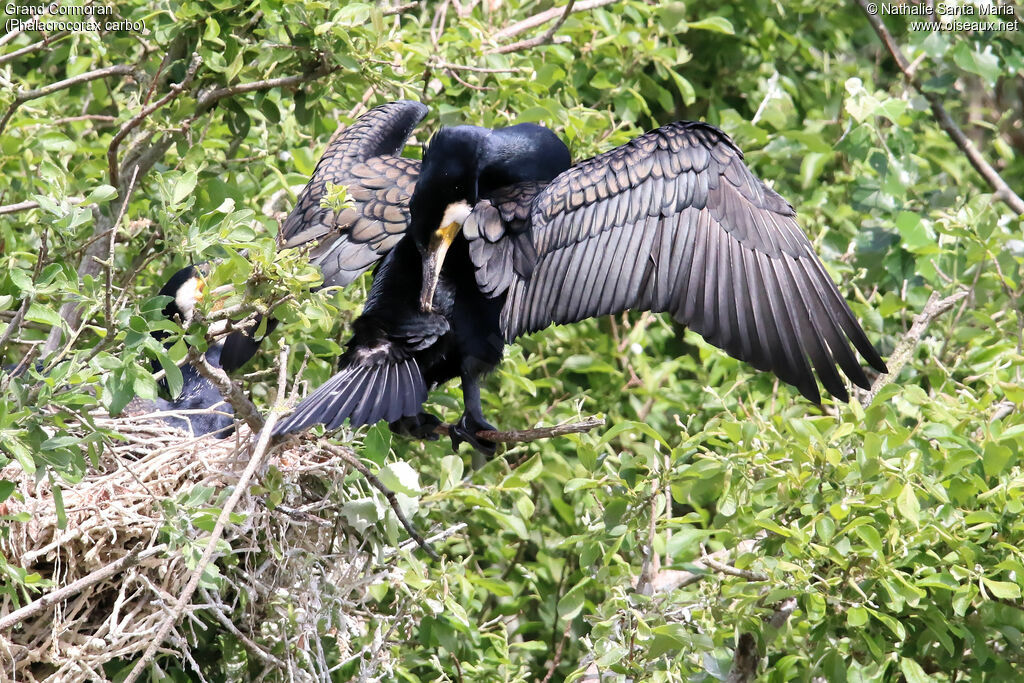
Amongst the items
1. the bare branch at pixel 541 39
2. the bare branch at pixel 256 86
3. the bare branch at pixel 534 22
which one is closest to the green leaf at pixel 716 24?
the bare branch at pixel 534 22

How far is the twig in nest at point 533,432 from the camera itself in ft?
9.39

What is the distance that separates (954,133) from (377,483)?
107 inches

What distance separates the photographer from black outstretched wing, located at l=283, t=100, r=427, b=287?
144 inches

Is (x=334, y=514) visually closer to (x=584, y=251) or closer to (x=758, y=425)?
(x=584, y=251)

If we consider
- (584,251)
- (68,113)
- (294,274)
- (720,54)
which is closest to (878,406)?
(584,251)

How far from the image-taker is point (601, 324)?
4.71 meters

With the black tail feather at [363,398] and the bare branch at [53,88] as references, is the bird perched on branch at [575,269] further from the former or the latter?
the bare branch at [53,88]

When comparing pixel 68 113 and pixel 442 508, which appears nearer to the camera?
pixel 442 508

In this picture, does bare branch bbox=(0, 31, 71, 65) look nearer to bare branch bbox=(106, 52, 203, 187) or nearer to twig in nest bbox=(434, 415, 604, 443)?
bare branch bbox=(106, 52, 203, 187)

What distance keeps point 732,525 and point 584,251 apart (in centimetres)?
89

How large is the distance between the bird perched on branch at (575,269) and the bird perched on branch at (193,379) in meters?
0.38

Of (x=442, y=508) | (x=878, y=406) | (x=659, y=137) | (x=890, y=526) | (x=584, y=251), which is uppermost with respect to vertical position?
(x=659, y=137)

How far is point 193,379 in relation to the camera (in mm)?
4406

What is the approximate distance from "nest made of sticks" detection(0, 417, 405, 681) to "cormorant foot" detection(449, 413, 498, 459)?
39 centimetres
